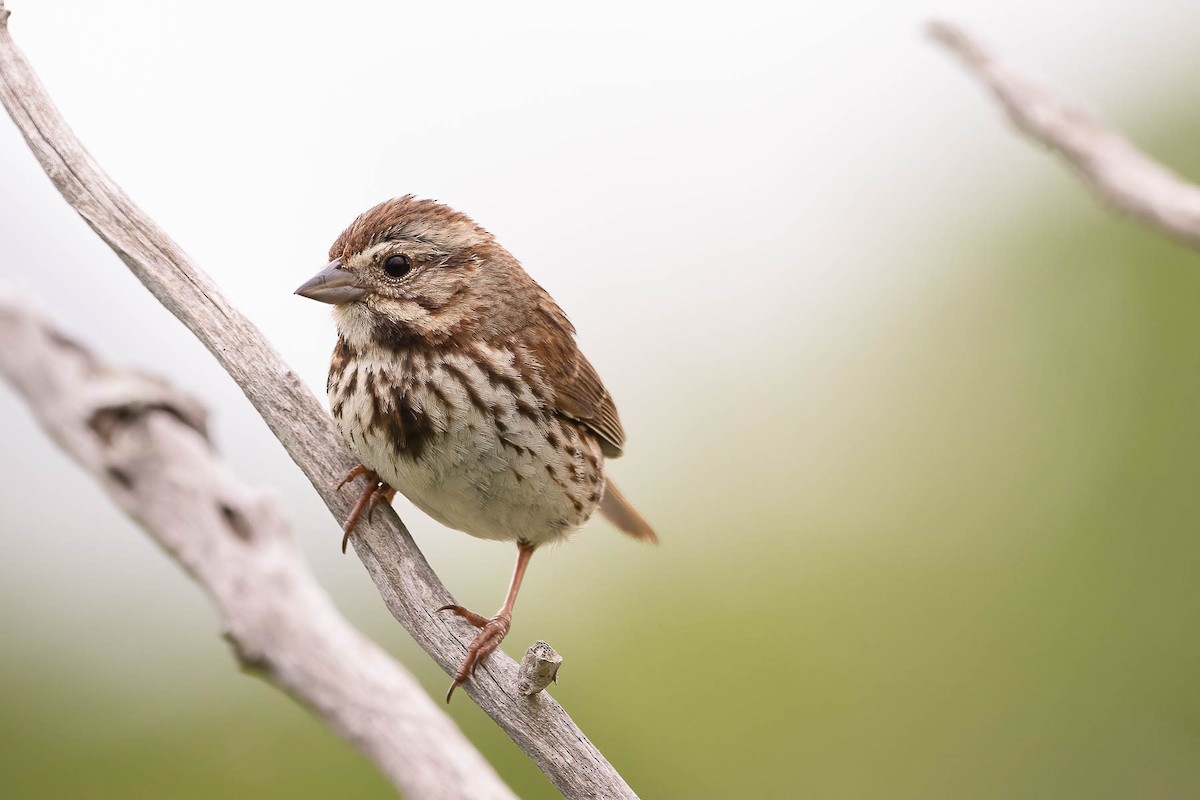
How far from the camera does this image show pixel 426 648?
3.73 meters

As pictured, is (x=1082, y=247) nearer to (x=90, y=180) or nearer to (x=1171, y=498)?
(x=1171, y=498)

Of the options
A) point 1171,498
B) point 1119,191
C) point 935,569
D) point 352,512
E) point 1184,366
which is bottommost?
point 352,512

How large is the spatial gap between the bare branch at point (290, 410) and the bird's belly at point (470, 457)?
0.53 feet

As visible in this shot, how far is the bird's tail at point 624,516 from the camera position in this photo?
5.65m

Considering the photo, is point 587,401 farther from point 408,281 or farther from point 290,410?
point 290,410

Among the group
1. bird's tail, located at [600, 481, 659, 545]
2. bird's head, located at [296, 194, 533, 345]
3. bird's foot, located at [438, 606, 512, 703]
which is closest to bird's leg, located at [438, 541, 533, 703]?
bird's foot, located at [438, 606, 512, 703]

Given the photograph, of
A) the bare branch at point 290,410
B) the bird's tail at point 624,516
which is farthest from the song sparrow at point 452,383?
the bird's tail at point 624,516

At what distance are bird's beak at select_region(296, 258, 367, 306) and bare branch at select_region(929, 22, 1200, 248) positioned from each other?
209 cm

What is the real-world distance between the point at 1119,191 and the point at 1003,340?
5.99m

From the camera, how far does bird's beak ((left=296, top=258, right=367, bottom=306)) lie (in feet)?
13.6

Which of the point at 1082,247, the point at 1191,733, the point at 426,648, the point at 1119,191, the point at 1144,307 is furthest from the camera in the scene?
the point at 1082,247

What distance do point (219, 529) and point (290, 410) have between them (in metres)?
2.41

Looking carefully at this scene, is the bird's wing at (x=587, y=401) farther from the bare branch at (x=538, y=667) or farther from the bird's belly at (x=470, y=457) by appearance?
the bare branch at (x=538, y=667)

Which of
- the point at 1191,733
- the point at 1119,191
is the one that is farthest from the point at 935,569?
the point at 1119,191
